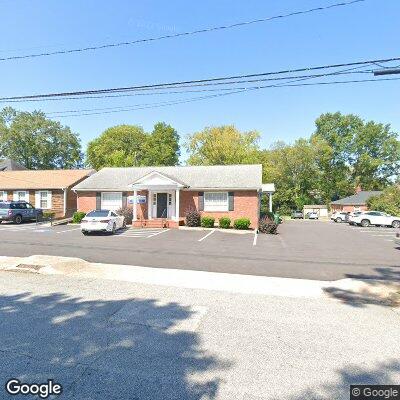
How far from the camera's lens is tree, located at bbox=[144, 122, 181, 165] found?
59.3 m

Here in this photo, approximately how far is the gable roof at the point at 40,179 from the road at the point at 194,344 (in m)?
26.9

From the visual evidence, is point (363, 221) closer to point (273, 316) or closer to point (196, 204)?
point (196, 204)

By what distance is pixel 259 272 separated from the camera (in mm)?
9641

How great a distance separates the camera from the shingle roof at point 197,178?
25.3 m

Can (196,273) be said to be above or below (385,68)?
below

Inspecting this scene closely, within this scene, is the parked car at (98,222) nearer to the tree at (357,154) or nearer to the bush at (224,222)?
the bush at (224,222)

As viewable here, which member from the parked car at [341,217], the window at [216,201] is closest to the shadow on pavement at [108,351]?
the window at [216,201]

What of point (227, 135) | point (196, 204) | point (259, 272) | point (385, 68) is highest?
point (227, 135)

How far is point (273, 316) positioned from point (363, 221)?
30.5m

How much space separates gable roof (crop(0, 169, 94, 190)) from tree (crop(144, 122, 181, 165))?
2422 cm

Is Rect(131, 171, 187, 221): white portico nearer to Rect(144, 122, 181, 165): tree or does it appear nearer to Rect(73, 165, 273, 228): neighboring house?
Rect(73, 165, 273, 228): neighboring house

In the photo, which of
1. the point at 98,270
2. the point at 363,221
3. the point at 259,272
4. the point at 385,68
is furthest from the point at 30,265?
the point at 363,221

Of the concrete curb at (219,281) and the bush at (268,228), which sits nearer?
the concrete curb at (219,281)

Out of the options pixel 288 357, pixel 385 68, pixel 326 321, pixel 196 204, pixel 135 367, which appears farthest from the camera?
pixel 196 204
